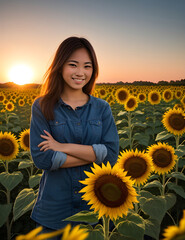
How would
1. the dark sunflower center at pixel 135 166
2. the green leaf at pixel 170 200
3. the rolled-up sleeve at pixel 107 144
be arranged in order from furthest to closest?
the green leaf at pixel 170 200 → the dark sunflower center at pixel 135 166 → the rolled-up sleeve at pixel 107 144

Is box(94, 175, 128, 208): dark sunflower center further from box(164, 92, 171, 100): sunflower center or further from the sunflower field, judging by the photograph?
box(164, 92, 171, 100): sunflower center

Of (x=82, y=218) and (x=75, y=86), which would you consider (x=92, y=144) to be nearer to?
(x=75, y=86)

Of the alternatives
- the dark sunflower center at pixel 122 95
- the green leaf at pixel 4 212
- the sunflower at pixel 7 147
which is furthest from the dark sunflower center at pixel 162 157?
the dark sunflower center at pixel 122 95

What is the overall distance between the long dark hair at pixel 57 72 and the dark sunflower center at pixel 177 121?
2.31m

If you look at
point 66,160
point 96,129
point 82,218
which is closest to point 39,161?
point 66,160

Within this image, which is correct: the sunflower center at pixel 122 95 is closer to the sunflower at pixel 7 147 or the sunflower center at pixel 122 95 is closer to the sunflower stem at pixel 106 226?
the sunflower at pixel 7 147

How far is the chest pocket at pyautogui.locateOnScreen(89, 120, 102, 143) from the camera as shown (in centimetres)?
229

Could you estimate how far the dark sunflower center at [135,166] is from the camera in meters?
2.57

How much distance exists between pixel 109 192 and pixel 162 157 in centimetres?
203

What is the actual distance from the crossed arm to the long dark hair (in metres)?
0.24

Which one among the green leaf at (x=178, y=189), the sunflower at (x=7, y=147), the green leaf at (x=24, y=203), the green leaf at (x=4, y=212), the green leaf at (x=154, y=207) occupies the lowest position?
the green leaf at (x=4, y=212)

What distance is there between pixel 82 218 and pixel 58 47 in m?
1.63

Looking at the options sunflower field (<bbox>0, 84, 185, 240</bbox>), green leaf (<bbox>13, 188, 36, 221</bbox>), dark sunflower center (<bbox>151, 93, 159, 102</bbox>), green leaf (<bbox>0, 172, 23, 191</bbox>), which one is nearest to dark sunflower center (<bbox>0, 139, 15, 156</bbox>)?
sunflower field (<bbox>0, 84, 185, 240</bbox>)

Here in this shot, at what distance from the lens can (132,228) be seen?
5.07 ft
